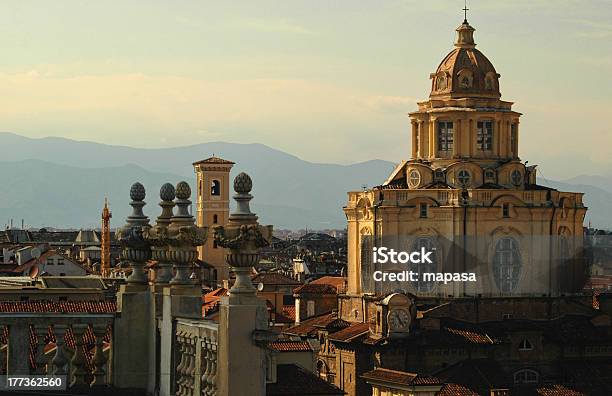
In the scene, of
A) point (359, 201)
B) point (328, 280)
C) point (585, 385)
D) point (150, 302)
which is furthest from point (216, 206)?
point (150, 302)

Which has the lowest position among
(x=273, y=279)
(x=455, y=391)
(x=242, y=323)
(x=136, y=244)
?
(x=455, y=391)

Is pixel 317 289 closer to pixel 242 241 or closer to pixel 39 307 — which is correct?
pixel 39 307

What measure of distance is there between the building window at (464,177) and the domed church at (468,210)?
0.15 ft

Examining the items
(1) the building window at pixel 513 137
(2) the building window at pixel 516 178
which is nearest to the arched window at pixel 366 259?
(2) the building window at pixel 516 178

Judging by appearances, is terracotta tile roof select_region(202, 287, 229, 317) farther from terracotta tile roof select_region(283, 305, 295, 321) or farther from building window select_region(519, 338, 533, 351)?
terracotta tile roof select_region(283, 305, 295, 321)

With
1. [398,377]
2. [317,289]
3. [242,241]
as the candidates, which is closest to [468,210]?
[398,377]

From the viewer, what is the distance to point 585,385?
69.1 metres

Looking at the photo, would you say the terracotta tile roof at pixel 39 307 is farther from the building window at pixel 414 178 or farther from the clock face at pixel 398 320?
the building window at pixel 414 178

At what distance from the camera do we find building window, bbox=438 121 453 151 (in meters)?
77.6

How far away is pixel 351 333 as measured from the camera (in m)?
72.9

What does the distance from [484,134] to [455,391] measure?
18244mm

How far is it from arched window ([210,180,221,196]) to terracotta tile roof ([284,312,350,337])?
45.5 m

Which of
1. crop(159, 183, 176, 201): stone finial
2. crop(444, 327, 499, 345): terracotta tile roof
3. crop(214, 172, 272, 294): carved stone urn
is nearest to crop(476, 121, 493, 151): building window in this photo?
crop(444, 327, 499, 345): terracotta tile roof

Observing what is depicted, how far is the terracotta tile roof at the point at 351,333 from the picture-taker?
236ft
